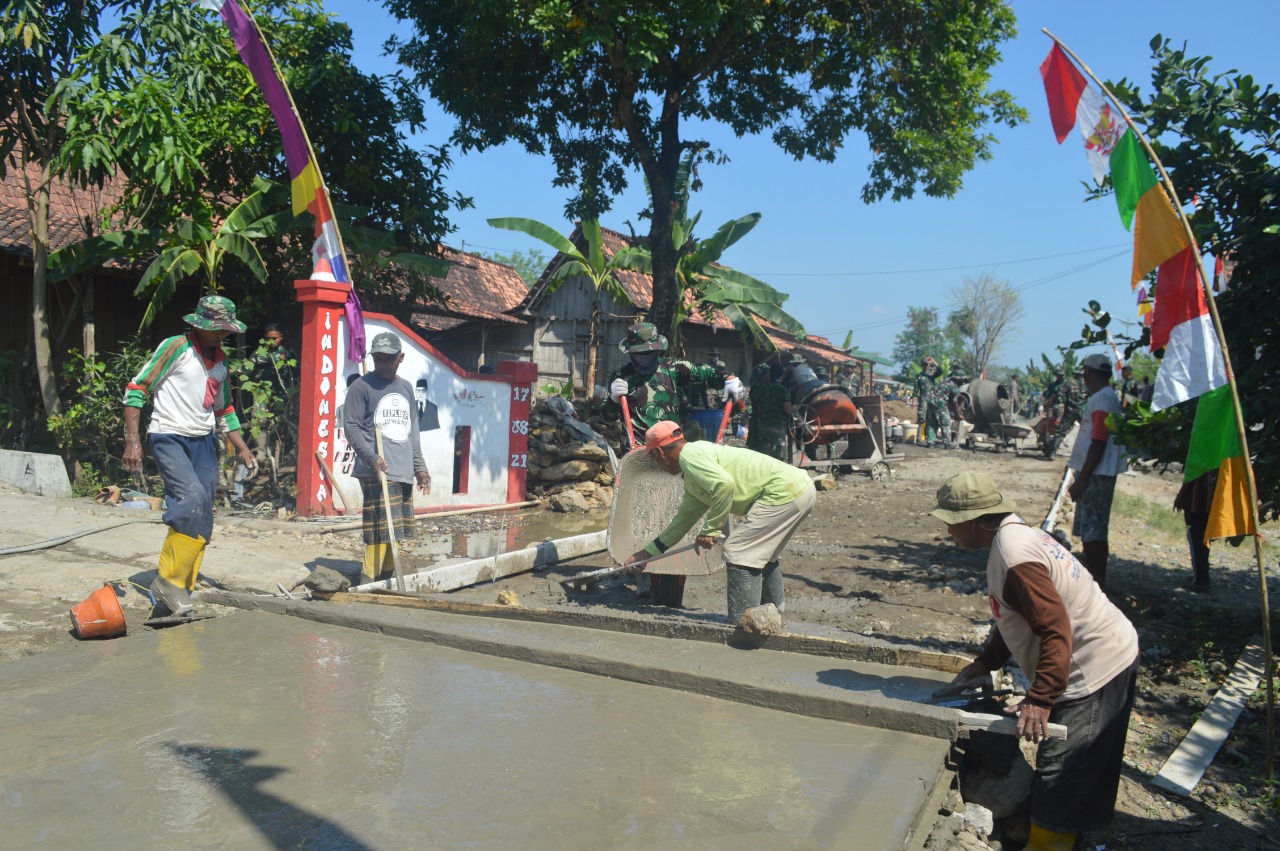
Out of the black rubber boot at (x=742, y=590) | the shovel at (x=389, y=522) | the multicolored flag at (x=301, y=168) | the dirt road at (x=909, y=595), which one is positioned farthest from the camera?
the multicolored flag at (x=301, y=168)

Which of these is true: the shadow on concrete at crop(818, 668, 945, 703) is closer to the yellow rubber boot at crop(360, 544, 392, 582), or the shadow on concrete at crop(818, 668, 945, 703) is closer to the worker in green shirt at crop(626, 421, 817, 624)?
the worker in green shirt at crop(626, 421, 817, 624)

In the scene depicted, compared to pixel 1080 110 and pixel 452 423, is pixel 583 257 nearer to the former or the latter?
pixel 452 423

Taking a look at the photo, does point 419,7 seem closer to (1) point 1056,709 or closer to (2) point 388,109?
(2) point 388,109

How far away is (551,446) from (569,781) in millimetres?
9323

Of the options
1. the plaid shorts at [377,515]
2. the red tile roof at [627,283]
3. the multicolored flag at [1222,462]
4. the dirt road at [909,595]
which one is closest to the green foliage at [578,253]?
the red tile roof at [627,283]

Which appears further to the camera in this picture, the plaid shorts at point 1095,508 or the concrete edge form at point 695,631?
the plaid shorts at point 1095,508

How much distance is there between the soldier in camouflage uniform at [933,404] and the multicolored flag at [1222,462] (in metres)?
17.3

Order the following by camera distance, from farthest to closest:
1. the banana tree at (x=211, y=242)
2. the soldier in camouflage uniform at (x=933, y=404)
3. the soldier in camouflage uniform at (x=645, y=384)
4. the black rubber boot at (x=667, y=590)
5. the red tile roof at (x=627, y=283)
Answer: the red tile roof at (x=627, y=283), the soldier in camouflage uniform at (x=933, y=404), the banana tree at (x=211, y=242), the soldier in camouflage uniform at (x=645, y=384), the black rubber boot at (x=667, y=590)

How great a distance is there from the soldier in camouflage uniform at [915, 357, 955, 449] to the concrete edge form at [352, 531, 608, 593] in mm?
15592

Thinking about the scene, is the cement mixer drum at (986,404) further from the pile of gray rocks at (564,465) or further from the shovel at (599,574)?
the shovel at (599,574)

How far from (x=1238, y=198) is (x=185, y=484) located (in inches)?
265

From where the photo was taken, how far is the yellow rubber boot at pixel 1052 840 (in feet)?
10.7

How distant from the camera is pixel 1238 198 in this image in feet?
19.3

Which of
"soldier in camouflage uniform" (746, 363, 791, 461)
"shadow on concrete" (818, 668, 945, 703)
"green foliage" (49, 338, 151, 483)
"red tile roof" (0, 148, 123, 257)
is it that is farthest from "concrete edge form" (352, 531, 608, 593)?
"red tile roof" (0, 148, 123, 257)
